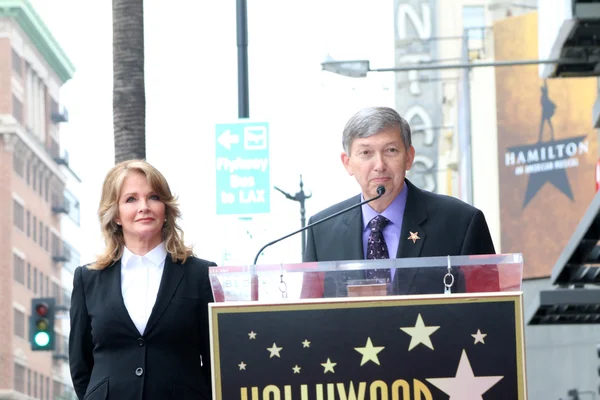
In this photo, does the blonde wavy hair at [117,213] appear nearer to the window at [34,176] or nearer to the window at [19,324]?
the window at [19,324]

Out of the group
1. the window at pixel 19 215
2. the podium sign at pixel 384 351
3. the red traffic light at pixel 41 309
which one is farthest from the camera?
the window at pixel 19 215

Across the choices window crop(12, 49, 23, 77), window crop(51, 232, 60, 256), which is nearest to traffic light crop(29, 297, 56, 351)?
window crop(51, 232, 60, 256)

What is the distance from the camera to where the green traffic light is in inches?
989

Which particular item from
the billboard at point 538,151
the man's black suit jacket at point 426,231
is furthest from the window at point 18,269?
the man's black suit jacket at point 426,231

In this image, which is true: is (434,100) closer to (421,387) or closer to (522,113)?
(522,113)

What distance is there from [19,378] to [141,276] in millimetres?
96509

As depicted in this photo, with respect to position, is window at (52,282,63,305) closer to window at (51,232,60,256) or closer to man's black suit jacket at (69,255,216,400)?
window at (51,232,60,256)

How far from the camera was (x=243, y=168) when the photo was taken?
67.9 ft

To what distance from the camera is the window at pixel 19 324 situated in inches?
3999

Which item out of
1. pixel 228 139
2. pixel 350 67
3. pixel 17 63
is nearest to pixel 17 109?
pixel 17 63

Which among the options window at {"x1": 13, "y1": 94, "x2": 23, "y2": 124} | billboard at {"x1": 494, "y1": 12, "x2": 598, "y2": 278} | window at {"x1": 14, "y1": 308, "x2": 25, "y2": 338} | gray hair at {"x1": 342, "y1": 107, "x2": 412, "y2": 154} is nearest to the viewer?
gray hair at {"x1": 342, "y1": 107, "x2": 412, "y2": 154}

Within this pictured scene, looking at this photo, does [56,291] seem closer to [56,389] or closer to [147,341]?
[56,389]

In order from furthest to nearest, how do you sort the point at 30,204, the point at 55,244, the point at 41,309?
the point at 55,244
the point at 30,204
the point at 41,309

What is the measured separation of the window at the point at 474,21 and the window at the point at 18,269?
199 feet
